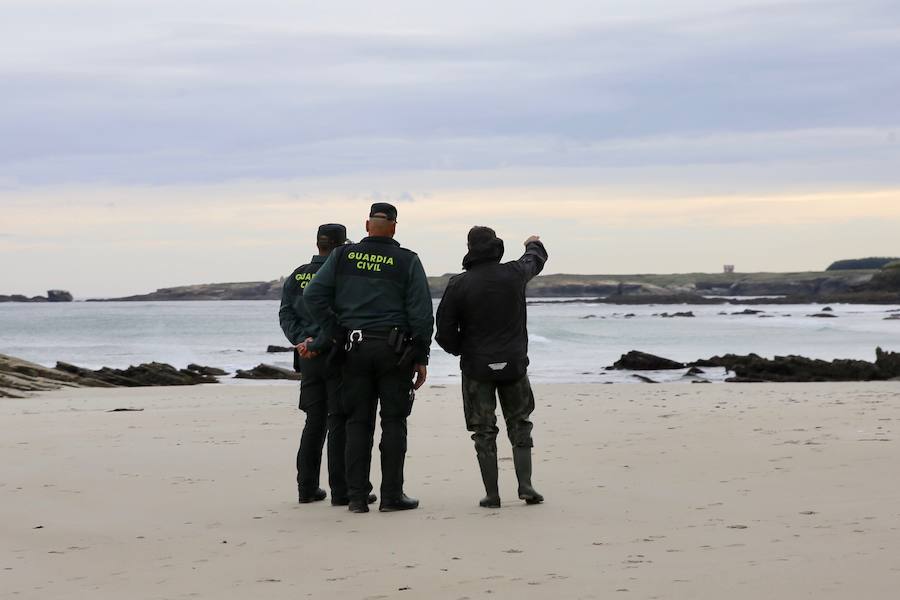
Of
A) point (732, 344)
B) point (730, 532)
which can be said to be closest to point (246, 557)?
point (730, 532)

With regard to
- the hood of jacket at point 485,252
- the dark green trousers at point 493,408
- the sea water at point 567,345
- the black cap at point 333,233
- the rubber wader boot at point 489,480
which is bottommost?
the sea water at point 567,345

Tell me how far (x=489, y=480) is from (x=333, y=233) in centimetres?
194

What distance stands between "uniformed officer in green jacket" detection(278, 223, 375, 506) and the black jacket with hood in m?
0.81

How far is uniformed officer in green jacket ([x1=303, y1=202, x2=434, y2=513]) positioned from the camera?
7258mm

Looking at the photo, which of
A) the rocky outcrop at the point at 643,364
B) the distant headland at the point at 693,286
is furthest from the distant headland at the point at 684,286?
the rocky outcrop at the point at 643,364

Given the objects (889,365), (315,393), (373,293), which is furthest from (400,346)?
(889,365)

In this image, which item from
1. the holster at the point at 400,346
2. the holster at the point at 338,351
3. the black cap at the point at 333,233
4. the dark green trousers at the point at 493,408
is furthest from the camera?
the black cap at the point at 333,233

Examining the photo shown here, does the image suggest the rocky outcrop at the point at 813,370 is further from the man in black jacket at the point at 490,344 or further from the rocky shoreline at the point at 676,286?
the rocky shoreline at the point at 676,286

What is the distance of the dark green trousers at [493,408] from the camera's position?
7430mm

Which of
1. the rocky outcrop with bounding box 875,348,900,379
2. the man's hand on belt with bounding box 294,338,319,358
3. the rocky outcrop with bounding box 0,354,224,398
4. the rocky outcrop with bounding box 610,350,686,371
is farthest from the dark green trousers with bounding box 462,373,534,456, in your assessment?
the rocky outcrop with bounding box 610,350,686,371

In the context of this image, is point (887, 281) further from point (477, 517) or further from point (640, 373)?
point (477, 517)

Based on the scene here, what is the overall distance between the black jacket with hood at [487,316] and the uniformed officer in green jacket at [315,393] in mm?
807

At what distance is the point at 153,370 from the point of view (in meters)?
25.5

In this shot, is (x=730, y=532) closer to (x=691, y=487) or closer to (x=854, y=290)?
(x=691, y=487)
